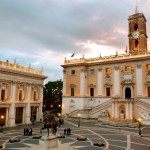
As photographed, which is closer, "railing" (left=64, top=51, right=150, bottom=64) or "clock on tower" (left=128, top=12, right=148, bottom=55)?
"railing" (left=64, top=51, right=150, bottom=64)

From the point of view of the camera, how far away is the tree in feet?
222

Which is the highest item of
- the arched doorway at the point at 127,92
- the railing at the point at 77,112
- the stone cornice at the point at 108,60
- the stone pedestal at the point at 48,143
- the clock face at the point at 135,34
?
the clock face at the point at 135,34

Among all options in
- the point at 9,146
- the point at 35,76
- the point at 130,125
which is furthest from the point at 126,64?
the point at 9,146

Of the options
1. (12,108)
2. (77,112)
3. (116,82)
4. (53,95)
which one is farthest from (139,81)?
(53,95)

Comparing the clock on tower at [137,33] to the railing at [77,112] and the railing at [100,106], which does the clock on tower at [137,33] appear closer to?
the railing at [100,106]

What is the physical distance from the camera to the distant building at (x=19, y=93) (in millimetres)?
33281

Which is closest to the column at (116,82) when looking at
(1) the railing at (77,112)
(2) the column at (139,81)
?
(2) the column at (139,81)

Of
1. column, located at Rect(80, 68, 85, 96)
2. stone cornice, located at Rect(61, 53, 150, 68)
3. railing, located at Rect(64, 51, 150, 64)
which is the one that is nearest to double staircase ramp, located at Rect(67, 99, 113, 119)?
column, located at Rect(80, 68, 85, 96)

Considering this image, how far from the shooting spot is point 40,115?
139 feet

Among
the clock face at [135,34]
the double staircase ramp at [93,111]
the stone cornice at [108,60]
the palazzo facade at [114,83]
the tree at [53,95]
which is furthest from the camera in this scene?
the tree at [53,95]

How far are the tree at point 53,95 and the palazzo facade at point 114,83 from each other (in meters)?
18.4

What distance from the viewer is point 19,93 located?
36.7 metres

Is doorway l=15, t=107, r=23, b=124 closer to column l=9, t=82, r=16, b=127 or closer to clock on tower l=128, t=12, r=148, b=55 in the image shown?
column l=9, t=82, r=16, b=127

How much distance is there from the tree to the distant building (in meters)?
25.3
